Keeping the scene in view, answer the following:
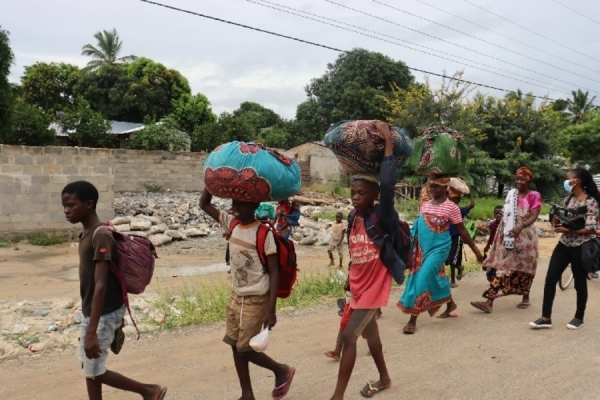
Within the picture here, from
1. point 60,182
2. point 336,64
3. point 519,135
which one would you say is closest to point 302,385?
point 60,182

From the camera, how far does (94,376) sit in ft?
10.3

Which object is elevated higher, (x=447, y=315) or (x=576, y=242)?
(x=576, y=242)

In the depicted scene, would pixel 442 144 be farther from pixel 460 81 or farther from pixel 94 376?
pixel 460 81

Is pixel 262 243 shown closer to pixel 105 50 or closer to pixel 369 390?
pixel 369 390

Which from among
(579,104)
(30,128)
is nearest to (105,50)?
(30,128)

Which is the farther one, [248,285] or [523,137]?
[523,137]

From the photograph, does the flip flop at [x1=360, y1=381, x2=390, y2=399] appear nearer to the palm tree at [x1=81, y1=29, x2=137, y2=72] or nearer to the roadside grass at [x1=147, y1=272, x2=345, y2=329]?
the roadside grass at [x1=147, y1=272, x2=345, y2=329]

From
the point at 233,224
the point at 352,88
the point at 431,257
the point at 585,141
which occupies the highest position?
the point at 352,88

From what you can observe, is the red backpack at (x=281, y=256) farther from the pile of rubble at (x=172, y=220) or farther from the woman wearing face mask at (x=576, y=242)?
the pile of rubble at (x=172, y=220)

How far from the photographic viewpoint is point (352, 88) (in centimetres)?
3725

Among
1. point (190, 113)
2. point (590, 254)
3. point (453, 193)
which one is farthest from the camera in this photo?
point (190, 113)

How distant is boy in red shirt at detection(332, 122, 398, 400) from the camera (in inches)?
141

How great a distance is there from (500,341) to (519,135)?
22773 mm

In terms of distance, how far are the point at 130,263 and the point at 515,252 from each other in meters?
4.84
